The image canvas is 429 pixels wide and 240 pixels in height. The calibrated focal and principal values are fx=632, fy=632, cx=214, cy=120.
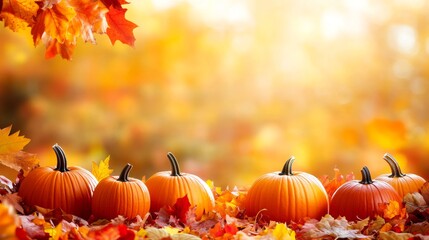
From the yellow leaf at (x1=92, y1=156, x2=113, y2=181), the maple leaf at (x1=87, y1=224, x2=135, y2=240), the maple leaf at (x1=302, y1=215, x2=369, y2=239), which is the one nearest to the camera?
the maple leaf at (x1=87, y1=224, x2=135, y2=240)

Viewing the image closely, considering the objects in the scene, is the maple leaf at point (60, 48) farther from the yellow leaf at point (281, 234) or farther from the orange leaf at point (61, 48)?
the yellow leaf at point (281, 234)

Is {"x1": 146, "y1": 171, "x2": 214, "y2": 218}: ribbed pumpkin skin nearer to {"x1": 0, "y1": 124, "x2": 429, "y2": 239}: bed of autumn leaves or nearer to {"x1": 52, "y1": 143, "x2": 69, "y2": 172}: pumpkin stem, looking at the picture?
{"x1": 0, "y1": 124, "x2": 429, "y2": 239}: bed of autumn leaves

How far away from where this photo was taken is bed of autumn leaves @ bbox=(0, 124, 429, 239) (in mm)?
1134

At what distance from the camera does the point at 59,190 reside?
1374 mm

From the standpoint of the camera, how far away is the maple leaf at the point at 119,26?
4.09 feet

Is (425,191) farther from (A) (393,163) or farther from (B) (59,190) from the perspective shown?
(B) (59,190)

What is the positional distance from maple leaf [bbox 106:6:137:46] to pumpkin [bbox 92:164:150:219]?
0.33 m

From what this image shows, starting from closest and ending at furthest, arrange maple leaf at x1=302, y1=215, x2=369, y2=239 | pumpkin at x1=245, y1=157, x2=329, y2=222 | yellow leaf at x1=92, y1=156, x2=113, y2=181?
maple leaf at x1=302, y1=215, x2=369, y2=239 → pumpkin at x1=245, y1=157, x2=329, y2=222 → yellow leaf at x1=92, y1=156, x2=113, y2=181

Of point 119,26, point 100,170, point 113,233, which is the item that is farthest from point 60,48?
point 113,233

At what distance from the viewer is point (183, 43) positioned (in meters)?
3.12

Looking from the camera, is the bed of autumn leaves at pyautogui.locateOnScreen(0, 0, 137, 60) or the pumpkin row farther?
the pumpkin row

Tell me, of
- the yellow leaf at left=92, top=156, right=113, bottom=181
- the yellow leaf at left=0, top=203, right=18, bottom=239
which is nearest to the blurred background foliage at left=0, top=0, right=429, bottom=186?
the yellow leaf at left=92, top=156, right=113, bottom=181

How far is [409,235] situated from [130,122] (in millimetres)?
2039

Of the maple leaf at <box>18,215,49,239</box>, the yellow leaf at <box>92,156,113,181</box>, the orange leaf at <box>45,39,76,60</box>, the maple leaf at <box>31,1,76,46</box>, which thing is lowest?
the maple leaf at <box>18,215,49,239</box>
